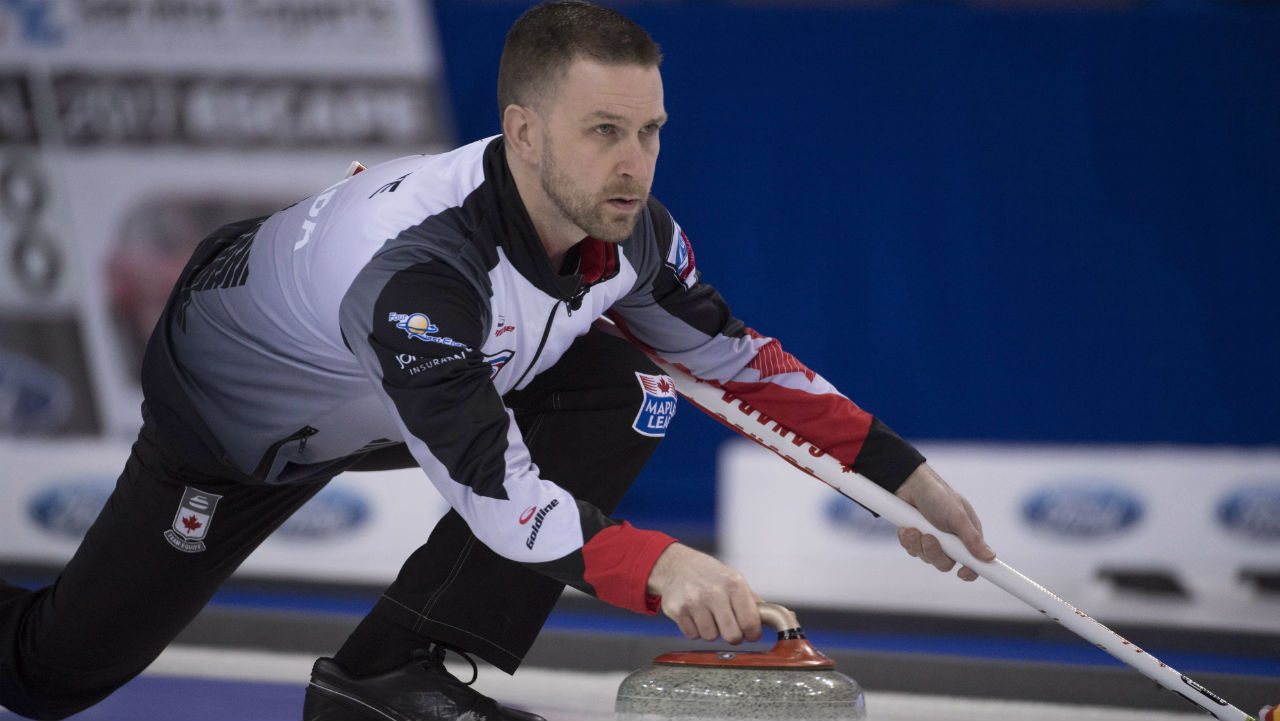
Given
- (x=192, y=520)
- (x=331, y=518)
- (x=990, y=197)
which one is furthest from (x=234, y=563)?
(x=990, y=197)

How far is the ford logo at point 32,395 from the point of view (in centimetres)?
510

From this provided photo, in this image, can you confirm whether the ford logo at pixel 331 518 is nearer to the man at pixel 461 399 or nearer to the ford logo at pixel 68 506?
the ford logo at pixel 68 506

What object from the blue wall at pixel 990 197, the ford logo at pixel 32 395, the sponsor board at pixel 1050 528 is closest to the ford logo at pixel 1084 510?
the sponsor board at pixel 1050 528

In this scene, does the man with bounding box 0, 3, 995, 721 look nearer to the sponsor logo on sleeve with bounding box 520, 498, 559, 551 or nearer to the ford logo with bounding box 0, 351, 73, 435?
the sponsor logo on sleeve with bounding box 520, 498, 559, 551

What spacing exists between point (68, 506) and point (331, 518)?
37.5 inches

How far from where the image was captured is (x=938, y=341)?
580cm

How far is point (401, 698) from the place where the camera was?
182cm

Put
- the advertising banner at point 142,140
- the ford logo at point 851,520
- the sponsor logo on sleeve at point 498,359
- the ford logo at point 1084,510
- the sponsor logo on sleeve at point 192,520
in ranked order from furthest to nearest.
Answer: the advertising banner at point 142,140, the ford logo at point 851,520, the ford logo at point 1084,510, the sponsor logo on sleeve at point 192,520, the sponsor logo on sleeve at point 498,359

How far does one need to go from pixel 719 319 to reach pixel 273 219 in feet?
2.41

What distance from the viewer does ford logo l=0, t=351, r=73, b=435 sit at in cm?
510

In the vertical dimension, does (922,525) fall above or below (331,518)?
above

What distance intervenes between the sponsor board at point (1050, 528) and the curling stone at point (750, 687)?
224 cm

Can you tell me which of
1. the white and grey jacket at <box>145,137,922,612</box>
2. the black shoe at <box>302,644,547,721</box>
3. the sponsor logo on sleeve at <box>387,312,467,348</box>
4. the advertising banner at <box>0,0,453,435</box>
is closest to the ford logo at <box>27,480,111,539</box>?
the advertising banner at <box>0,0,453,435</box>

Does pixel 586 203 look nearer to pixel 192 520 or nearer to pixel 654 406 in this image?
pixel 654 406
